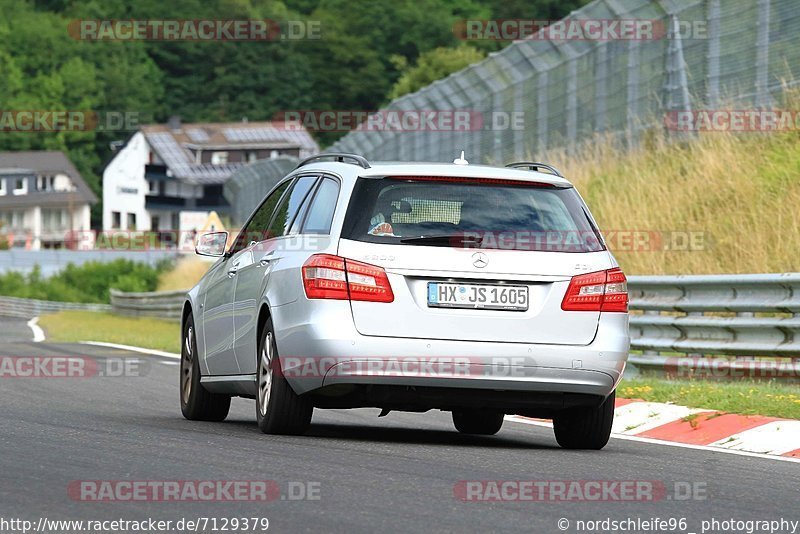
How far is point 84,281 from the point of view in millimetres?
80312

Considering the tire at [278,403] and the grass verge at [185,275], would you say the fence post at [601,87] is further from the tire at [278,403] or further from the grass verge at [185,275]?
the grass verge at [185,275]

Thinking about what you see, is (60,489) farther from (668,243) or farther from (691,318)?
(668,243)

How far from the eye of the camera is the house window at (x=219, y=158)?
14362 cm

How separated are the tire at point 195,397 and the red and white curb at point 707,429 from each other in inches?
96.1

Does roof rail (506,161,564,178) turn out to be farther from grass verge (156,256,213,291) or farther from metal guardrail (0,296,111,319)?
metal guardrail (0,296,111,319)

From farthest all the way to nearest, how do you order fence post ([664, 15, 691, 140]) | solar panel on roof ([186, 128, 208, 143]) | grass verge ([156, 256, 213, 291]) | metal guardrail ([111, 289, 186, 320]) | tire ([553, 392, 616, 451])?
1. solar panel on roof ([186, 128, 208, 143])
2. grass verge ([156, 256, 213, 291])
3. metal guardrail ([111, 289, 186, 320])
4. fence post ([664, 15, 691, 140])
5. tire ([553, 392, 616, 451])

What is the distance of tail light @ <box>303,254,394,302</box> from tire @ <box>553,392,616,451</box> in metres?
1.54

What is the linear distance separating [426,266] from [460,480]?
1.84 meters

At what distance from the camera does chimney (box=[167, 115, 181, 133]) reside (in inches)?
5635

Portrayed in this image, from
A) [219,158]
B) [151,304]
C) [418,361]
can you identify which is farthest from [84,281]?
[418,361]

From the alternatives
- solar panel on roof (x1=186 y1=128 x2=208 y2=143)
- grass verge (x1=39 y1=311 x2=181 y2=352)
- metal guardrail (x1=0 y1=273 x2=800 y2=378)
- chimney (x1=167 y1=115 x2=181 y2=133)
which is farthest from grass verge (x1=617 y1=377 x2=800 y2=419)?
chimney (x1=167 y1=115 x2=181 y2=133)

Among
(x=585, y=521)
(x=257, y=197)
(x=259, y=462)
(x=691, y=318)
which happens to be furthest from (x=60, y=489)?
(x=257, y=197)

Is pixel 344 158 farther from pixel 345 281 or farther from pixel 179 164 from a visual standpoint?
pixel 179 164

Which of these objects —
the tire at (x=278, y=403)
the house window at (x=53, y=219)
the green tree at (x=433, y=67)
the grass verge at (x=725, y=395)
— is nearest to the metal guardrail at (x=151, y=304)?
the grass verge at (x=725, y=395)
